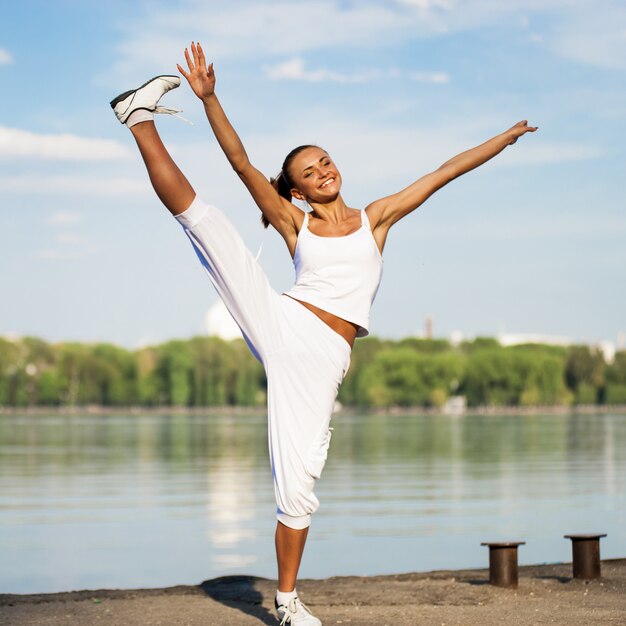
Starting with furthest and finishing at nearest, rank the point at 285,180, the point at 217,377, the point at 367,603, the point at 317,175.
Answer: the point at 217,377, the point at 367,603, the point at 285,180, the point at 317,175

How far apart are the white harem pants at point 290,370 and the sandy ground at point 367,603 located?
1285 millimetres

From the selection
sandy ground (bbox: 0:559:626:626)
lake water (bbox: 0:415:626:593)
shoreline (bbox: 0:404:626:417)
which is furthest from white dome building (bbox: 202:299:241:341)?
sandy ground (bbox: 0:559:626:626)

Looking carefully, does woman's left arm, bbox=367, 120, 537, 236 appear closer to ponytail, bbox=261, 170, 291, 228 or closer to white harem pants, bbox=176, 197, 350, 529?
ponytail, bbox=261, 170, 291, 228

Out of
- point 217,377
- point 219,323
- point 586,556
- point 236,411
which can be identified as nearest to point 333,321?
point 586,556

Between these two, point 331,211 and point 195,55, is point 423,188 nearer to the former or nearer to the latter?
point 331,211

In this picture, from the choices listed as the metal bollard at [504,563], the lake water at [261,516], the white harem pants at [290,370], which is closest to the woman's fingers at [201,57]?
the white harem pants at [290,370]

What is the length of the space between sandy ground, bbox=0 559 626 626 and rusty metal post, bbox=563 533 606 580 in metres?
0.13

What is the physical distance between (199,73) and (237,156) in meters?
0.46

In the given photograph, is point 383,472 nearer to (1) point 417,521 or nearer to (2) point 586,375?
(1) point 417,521

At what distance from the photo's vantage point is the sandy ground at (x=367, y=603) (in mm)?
7039

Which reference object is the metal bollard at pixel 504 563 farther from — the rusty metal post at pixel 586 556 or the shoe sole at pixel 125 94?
the shoe sole at pixel 125 94

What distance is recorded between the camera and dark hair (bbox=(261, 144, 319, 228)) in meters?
6.39

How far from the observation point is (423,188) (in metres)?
6.50

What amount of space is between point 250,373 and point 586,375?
139 ft
